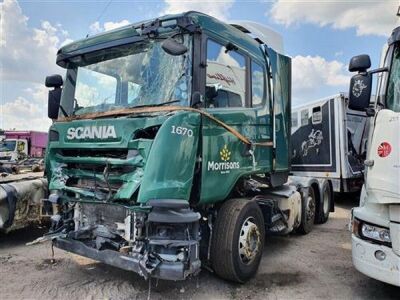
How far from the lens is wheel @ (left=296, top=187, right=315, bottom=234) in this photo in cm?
719

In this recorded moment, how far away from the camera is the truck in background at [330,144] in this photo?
30.0 feet

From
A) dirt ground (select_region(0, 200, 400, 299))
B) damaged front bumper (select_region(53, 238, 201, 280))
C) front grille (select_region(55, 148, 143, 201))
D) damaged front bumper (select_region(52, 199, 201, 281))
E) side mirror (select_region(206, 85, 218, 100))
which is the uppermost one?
side mirror (select_region(206, 85, 218, 100))

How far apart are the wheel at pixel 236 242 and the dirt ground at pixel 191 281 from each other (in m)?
0.24

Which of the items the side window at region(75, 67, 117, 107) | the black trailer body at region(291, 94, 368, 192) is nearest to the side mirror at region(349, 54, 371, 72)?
the side window at region(75, 67, 117, 107)

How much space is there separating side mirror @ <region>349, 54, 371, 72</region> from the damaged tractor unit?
50.6 inches

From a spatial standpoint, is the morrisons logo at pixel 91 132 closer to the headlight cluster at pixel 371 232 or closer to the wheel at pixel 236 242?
the wheel at pixel 236 242

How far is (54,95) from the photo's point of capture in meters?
5.43

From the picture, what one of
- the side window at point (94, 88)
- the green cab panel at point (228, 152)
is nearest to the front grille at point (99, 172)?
the side window at point (94, 88)

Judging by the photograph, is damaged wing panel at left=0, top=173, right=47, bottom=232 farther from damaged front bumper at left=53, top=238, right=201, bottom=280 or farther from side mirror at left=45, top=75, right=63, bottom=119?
damaged front bumper at left=53, top=238, right=201, bottom=280

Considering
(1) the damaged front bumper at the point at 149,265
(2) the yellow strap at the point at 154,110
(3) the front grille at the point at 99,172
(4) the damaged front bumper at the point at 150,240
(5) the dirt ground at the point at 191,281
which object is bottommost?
(5) the dirt ground at the point at 191,281

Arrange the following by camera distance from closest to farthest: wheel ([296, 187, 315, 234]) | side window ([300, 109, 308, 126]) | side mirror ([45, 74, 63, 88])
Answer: side mirror ([45, 74, 63, 88]) → wheel ([296, 187, 315, 234]) → side window ([300, 109, 308, 126])

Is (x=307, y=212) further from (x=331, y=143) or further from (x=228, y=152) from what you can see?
(x=228, y=152)

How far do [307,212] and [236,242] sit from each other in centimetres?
334

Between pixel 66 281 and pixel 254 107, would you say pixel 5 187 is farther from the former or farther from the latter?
pixel 254 107
